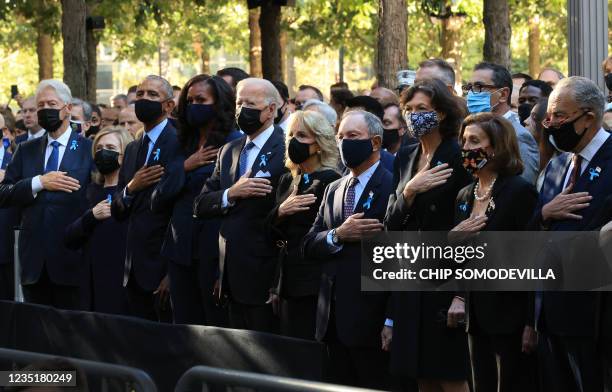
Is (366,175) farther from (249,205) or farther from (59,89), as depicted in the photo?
(59,89)

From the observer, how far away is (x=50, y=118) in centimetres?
1160

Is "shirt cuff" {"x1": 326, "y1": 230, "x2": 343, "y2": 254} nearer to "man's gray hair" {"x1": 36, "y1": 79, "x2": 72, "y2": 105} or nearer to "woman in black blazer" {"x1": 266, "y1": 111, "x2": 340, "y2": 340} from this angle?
"woman in black blazer" {"x1": 266, "y1": 111, "x2": 340, "y2": 340}

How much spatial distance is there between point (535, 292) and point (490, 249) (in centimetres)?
37

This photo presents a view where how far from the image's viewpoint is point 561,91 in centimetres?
741

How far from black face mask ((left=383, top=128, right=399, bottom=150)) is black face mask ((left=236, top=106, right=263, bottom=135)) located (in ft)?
6.52

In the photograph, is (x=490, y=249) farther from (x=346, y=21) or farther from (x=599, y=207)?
(x=346, y=21)

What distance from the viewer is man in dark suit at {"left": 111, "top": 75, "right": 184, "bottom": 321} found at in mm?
10506

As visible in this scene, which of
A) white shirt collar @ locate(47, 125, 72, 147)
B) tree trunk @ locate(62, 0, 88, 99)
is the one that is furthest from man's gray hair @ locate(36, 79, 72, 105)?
tree trunk @ locate(62, 0, 88, 99)

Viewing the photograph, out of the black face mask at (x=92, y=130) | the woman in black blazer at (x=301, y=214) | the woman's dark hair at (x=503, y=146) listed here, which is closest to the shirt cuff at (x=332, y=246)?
the woman in black blazer at (x=301, y=214)

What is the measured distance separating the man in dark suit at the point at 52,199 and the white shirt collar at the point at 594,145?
210 inches

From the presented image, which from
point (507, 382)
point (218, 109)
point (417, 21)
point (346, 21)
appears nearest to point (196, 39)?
point (417, 21)

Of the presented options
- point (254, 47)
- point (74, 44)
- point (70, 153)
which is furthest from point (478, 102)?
point (254, 47)

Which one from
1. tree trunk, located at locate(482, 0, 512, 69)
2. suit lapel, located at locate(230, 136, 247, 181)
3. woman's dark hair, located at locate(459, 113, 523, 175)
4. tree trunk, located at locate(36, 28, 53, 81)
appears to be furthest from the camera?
tree trunk, located at locate(36, 28, 53, 81)

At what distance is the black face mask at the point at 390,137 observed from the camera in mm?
11352
